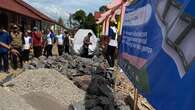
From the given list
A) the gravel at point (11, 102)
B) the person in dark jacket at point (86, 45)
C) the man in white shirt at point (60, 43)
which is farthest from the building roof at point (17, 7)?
the gravel at point (11, 102)

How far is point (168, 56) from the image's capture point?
14.3 ft

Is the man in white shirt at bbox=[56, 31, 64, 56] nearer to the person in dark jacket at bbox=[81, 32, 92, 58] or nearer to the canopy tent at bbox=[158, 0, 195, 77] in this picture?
the person in dark jacket at bbox=[81, 32, 92, 58]

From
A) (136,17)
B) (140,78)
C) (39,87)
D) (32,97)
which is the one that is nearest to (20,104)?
(32,97)

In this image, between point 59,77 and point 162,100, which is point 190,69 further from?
point 59,77

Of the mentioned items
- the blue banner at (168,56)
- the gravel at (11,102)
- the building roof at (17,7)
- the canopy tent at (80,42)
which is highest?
the building roof at (17,7)

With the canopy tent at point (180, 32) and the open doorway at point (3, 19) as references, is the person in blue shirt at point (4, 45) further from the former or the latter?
the canopy tent at point (180, 32)

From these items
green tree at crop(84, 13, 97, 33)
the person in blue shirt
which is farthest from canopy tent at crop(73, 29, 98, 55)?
green tree at crop(84, 13, 97, 33)

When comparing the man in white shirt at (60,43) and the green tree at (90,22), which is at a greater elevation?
the green tree at (90,22)

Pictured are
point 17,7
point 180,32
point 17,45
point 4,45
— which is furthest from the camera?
point 17,7

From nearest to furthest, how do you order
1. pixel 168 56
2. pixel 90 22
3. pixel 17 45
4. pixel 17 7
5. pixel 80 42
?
pixel 168 56 < pixel 17 45 < pixel 80 42 < pixel 17 7 < pixel 90 22

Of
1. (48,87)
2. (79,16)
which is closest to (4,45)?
(48,87)

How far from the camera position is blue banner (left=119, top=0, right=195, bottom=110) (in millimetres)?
3727

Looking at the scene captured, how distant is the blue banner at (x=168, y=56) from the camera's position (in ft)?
12.2

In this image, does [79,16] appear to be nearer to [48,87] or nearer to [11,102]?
[48,87]
